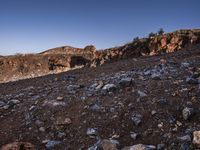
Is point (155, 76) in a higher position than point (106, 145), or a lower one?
higher

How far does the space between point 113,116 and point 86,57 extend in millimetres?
25504

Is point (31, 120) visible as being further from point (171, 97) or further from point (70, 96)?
point (171, 97)

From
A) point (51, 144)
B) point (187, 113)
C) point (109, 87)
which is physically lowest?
point (51, 144)

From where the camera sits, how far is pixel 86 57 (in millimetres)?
32750

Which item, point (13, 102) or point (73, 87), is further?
point (73, 87)

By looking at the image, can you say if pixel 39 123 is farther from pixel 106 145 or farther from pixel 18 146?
pixel 106 145

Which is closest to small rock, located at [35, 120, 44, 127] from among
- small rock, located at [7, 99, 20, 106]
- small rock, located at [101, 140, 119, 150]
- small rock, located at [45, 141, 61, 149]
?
small rock, located at [45, 141, 61, 149]

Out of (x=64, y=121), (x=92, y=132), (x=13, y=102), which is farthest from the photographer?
(x=13, y=102)

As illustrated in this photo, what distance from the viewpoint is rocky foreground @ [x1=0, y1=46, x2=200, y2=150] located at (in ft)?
21.1

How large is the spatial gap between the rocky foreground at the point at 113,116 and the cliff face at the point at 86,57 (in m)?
14.7

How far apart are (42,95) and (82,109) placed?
2.21 m

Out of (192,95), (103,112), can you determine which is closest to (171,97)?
(192,95)

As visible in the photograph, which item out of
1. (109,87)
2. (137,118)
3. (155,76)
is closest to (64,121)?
(137,118)

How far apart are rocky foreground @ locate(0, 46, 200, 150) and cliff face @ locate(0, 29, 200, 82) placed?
14.7 meters
